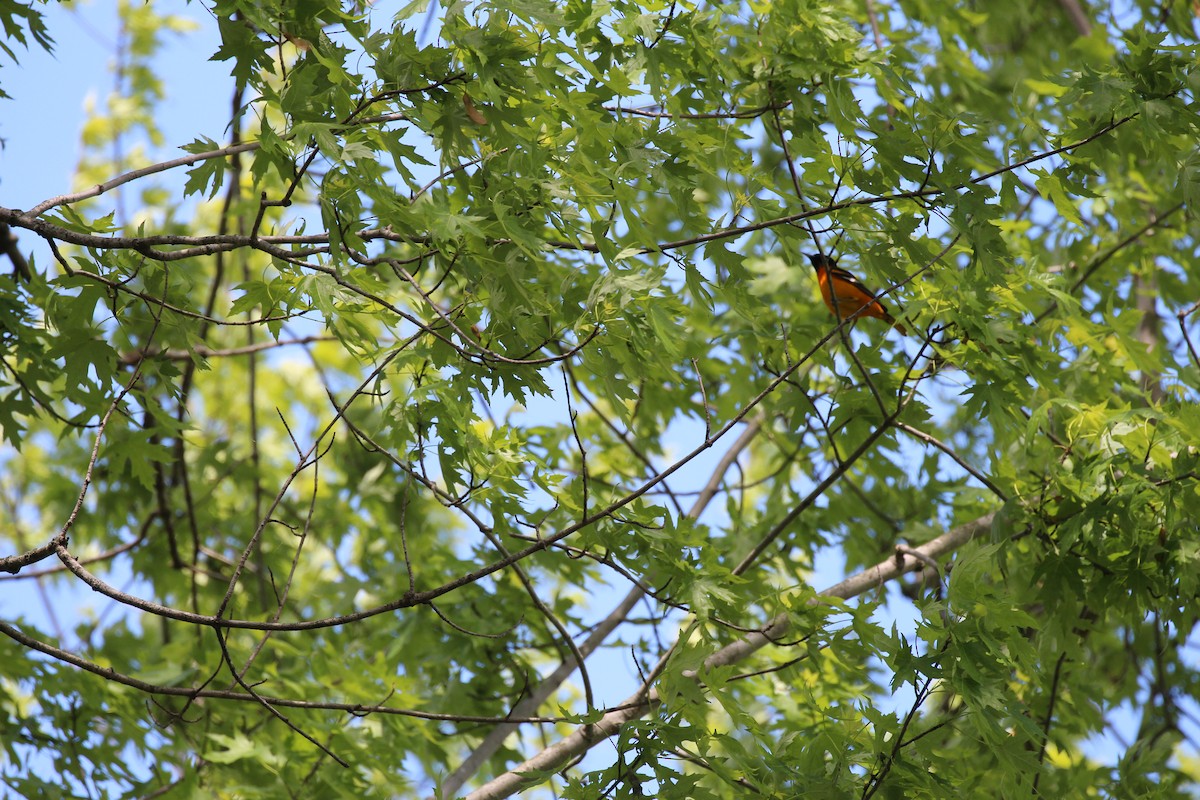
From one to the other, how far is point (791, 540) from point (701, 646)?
2.10 m

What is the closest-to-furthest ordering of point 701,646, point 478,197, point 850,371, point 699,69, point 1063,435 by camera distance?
point 478,197 < point 701,646 < point 699,69 < point 850,371 < point 1063,435

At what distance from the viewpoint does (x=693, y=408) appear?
543cm

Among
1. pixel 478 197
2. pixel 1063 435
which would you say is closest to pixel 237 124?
pixel 478 197

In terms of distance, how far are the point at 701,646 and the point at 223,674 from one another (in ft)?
7.07

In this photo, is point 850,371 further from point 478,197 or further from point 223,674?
point 223,674

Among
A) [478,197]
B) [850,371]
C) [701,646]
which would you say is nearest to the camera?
[478,197]

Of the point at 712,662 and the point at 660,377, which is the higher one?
the point at 660,377

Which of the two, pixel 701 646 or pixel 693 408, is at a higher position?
pixel 693 408

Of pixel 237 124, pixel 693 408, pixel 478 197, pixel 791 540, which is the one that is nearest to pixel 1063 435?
pixel 791 540

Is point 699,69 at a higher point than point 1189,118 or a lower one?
higher

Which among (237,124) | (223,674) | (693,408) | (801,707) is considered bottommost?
(801,707)

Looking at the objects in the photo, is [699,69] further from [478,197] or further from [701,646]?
[701,646]

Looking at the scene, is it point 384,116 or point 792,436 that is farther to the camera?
point 792,436

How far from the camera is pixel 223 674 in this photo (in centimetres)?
431
